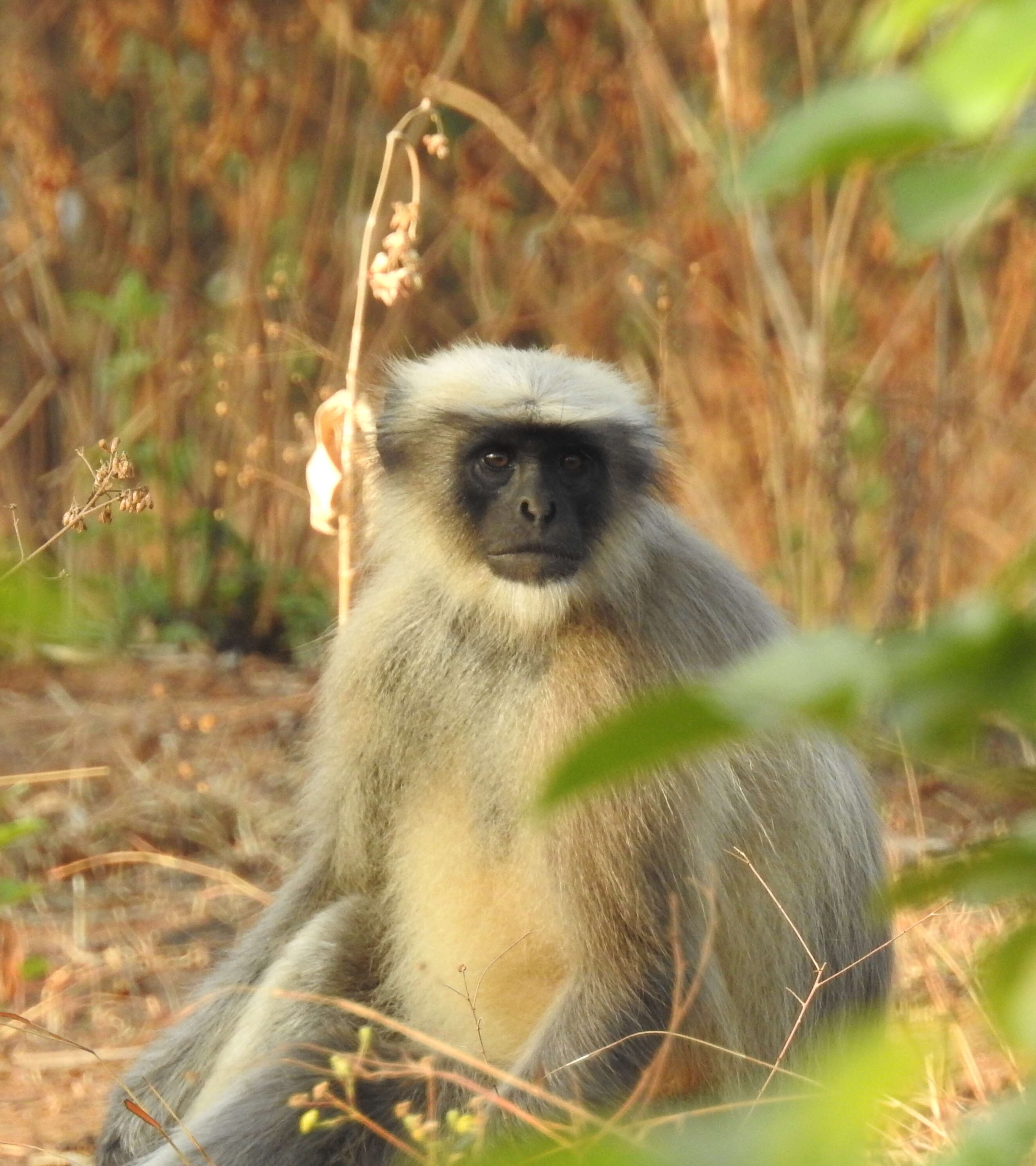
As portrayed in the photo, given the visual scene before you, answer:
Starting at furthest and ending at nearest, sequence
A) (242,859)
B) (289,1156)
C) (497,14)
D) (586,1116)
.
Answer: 1. (497,14)
2. (242,859)
3. (289,1156)
4. (586,1116)

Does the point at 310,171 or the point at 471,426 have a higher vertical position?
the point at 310,171

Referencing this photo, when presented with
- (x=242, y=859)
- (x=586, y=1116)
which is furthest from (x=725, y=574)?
(x=242, y=859)

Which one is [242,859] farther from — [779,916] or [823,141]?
[823,141]

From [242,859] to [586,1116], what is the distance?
158 inches

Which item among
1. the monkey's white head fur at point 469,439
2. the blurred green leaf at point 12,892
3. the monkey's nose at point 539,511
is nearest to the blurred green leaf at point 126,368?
the monkey's white head fur at point 469,439

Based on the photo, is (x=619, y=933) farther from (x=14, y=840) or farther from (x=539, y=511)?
(x=14, y=840)

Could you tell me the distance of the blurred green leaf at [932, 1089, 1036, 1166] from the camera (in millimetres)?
536

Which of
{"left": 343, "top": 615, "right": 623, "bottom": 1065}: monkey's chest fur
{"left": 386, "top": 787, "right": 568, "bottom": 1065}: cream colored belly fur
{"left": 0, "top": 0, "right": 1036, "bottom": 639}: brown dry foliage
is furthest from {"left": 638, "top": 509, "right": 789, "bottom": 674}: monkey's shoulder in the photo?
{"left": 0, "top": 0, "right": 1036, "bottom": 639}: brown dry foliage

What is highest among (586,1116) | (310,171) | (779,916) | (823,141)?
(310,171)

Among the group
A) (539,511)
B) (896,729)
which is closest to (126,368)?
(539,511)

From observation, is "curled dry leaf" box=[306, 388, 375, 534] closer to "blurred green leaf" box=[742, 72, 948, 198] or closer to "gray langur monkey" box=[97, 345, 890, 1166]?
"gray langur monkey" box=[97, 345, 890, 1166]

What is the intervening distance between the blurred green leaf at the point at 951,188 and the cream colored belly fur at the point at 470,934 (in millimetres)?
2711

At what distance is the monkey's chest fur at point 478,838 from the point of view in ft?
10.8

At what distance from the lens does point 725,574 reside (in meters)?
3.55
